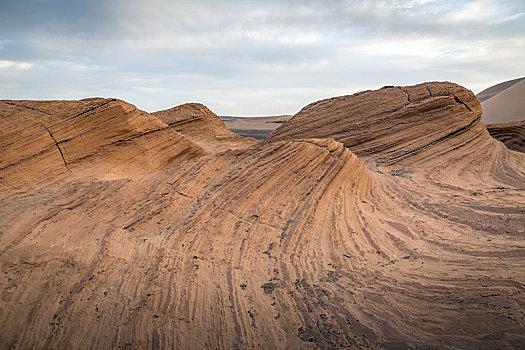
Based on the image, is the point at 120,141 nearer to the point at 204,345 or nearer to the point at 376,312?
the point at 204,345

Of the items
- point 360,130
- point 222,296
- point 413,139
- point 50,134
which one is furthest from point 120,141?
point 413,139

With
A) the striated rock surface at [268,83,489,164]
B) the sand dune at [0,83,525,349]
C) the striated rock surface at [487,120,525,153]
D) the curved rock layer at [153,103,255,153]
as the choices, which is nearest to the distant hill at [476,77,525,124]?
the striated rock surface at [487,120,525,153]

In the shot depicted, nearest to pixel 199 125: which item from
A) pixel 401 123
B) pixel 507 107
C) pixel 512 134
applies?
pixel 401 123

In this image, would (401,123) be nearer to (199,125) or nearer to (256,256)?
(199,125)

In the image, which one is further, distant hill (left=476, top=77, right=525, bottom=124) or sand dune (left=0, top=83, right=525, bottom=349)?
distant hill (left=476, top=77, right=525, bottom=124)

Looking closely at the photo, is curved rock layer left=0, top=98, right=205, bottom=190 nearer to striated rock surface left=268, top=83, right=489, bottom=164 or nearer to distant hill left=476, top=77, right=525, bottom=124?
striated rock surface left=268, top=83, right=489, bottom=164

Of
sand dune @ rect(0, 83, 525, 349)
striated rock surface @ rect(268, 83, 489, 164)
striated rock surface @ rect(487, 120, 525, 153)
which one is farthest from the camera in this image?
striated rock surface @ rect(487, 120, 525, 153)

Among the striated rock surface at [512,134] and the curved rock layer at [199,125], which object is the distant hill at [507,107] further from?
the curved rock layer at [199,125]

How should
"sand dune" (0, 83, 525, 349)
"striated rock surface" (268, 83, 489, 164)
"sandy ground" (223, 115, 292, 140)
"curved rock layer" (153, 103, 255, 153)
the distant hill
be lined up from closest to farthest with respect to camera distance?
1. "sand dune" (0, 83, 525, 349)
2. "striated rock surface" (268, 83, 489, 164)
3. "curved rock layer" (153, 103, 255, 153)
4. the distant hill
5. "sandy ground" (223, 115, 292, 140)
